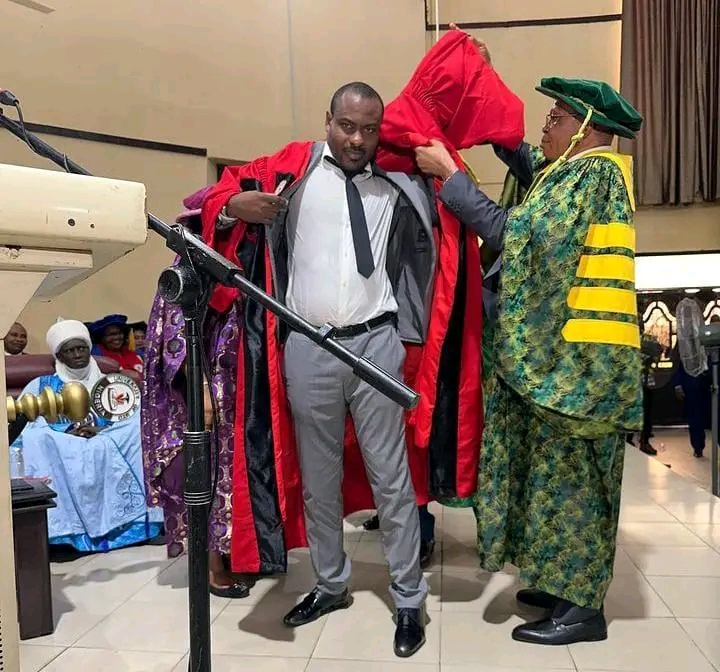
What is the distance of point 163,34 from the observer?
214 inches

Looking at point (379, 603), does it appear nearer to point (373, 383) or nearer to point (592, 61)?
point (373, 383)

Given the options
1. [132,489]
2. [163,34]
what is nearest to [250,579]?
[132,489]

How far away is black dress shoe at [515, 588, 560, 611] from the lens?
2123 millimetres

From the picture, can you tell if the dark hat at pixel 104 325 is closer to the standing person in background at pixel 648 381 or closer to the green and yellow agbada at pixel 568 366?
the green and yellow agbada at pixel 568 366

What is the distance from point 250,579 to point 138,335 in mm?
2866

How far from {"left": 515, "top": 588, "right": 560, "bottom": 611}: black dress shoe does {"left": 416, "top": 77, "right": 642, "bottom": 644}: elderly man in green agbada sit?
0.16m

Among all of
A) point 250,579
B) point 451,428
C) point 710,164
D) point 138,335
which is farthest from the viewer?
point 710,164

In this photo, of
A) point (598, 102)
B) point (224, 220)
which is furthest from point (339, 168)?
point (598, 102)

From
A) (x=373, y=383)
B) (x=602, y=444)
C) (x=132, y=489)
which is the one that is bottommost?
(x=132, y=489)

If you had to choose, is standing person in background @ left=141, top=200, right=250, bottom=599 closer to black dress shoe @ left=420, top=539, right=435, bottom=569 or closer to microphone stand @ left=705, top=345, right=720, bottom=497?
black dress shoe @ left=420, top=539, right=435, bottom=569

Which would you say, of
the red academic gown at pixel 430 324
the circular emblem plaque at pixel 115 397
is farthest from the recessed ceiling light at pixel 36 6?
the red academic gown at pixel 430 324

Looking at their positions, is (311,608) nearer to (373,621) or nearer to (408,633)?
(373,621)

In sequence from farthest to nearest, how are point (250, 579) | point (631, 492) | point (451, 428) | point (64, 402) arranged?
point (631, 492) < point (250, 579) < point (451, 428) < point (64, 402)

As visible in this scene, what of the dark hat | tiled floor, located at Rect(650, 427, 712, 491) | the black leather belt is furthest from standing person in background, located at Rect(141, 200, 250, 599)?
tiled floor, located at Rect(650, 427, 712, 491)
